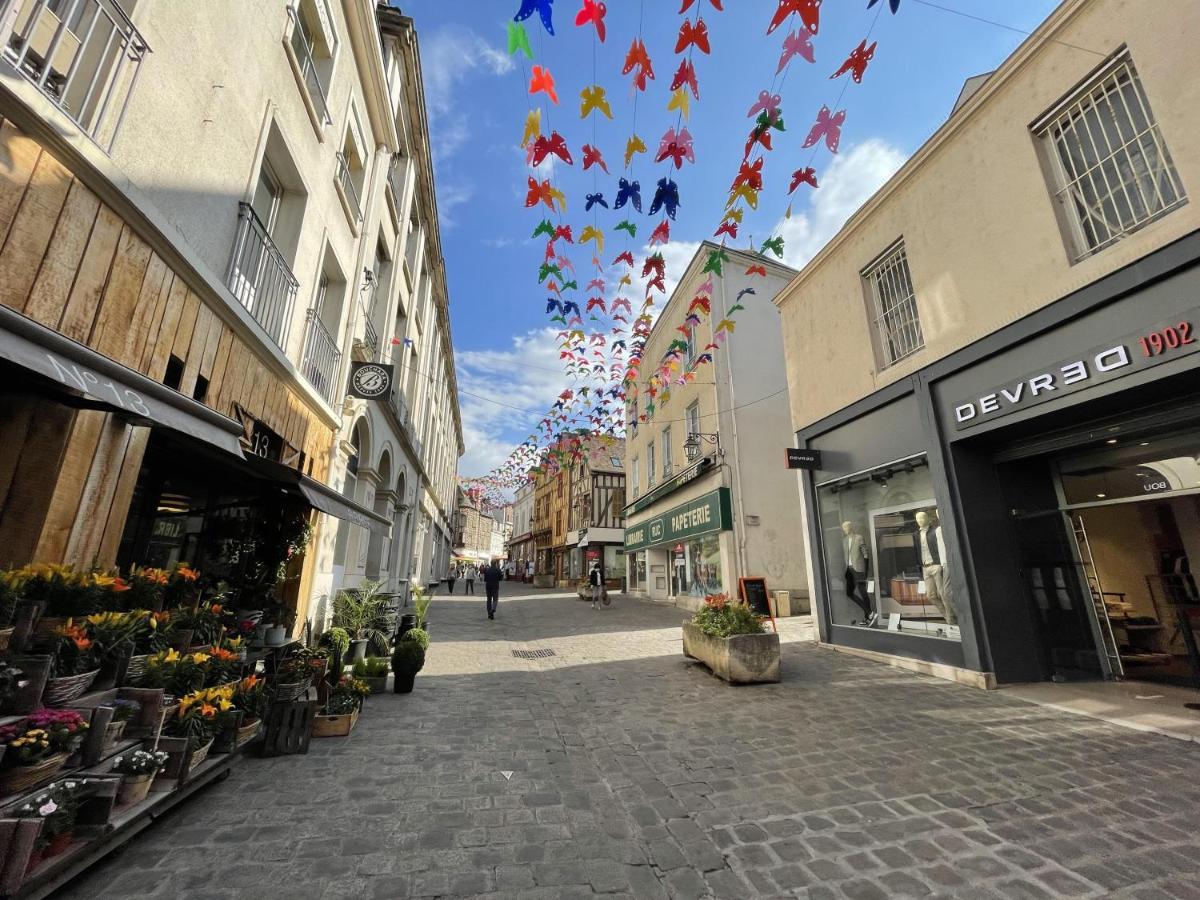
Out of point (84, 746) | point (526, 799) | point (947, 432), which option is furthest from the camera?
point (947, 432)

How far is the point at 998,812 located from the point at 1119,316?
5031mm

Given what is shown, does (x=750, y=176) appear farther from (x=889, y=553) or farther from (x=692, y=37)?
(x=889, y=553)

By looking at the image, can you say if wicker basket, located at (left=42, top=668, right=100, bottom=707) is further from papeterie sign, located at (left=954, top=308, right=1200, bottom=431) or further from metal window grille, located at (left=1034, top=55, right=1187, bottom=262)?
metal window grille, located at (left=1034, top=55, right=1187, bottom=262)

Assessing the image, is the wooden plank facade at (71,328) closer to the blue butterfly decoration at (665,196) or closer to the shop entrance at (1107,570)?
the blue butterfly decoration at (665,196)

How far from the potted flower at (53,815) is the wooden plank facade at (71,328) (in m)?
1.68

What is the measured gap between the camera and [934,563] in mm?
7074

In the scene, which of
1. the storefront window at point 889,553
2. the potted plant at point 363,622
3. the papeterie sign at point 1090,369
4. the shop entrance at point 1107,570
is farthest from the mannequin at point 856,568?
the potted plant at point 363,622

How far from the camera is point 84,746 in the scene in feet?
7.63

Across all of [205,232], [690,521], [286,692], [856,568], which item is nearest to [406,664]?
[286,692]

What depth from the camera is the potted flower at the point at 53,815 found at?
1954 millimetres

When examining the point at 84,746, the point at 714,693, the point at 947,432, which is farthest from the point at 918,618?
the point at 84,746

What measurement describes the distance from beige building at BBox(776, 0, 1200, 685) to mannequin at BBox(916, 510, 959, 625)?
3 centimetres

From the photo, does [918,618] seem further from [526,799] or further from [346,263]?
[346,263]

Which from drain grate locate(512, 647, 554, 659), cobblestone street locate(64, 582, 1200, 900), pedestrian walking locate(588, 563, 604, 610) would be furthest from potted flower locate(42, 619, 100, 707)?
pedestrian walking locate(588, 563, 604, 610)
